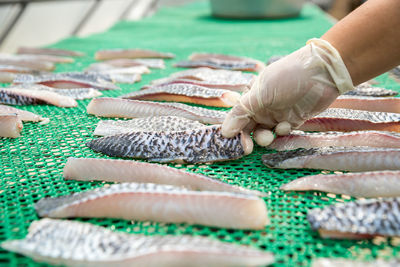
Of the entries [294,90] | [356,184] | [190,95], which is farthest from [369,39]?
[190,95]

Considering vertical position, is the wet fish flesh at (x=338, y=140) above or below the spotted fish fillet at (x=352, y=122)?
below

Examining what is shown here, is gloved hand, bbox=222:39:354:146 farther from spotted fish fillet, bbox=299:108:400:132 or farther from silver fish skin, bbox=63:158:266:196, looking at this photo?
silver fish skin, bbox=63:158:266:196

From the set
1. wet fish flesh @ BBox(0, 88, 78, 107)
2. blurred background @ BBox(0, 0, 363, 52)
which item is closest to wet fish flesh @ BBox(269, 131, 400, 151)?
wet fish flesh @ BBox(0, 88, 78, 107)

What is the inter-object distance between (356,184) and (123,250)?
829 mm

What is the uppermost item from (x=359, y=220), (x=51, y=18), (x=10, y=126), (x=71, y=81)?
(x=51, y=18)

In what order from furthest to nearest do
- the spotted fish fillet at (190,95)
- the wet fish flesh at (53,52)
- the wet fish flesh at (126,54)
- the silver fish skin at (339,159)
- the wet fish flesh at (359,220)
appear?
the wet fish flesh at (53,52) → the wet fish flesh at (126,54) → the spotted fish fillet at (190,95) → the silver fish skin at (339,159) → the wet fish flesh at (359,220)

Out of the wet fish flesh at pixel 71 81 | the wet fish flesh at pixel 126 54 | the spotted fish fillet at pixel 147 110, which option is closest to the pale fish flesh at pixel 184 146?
the spotted fish fillet at pixel 147 110

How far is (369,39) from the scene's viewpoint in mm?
1574

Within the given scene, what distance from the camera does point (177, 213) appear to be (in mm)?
1250

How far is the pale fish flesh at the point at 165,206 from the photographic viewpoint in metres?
1.22

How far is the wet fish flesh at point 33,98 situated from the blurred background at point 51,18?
11.0 ft

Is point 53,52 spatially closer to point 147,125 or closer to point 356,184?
point 147,125

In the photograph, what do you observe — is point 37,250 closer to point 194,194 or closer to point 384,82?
point 194,194

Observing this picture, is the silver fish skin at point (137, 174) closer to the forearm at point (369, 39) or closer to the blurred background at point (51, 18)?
the forearm at point (369, 39)
